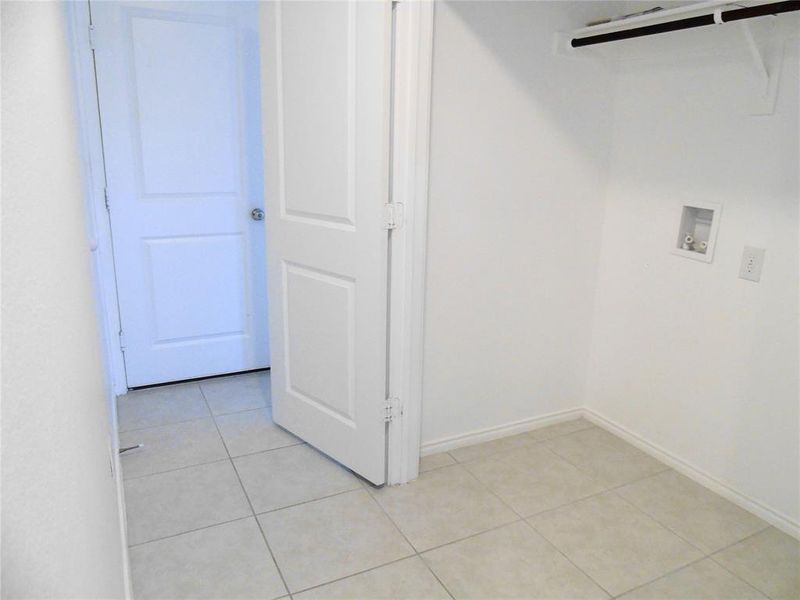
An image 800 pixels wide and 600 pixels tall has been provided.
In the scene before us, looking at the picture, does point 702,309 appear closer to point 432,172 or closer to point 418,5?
point 432,172

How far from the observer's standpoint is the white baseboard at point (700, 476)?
2.12 meters

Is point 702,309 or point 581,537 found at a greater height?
point 702,309

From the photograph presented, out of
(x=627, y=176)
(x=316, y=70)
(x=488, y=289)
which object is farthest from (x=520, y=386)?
(x=316, y=70)

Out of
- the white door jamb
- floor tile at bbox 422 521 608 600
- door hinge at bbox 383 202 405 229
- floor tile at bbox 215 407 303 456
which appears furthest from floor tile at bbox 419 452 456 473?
door hinge at bbox 383 202 405 229

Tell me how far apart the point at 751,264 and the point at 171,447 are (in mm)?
2412

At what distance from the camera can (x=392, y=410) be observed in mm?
2271

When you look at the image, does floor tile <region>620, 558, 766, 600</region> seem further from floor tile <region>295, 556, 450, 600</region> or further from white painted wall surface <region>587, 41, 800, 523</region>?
floor tile <region>295, 556, 450, 600</region>

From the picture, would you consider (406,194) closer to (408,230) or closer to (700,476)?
(408,230)

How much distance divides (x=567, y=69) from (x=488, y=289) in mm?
973

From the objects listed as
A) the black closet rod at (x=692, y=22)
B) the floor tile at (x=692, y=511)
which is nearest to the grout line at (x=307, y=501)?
the floor tile at (x=692, y=511)

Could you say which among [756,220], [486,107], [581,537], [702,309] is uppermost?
[486,107]

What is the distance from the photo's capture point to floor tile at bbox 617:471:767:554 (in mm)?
2092

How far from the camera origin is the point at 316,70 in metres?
2.16

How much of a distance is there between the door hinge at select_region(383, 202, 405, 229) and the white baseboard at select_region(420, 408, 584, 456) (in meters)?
1.00
